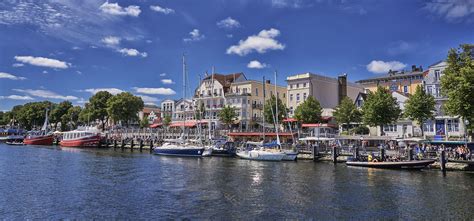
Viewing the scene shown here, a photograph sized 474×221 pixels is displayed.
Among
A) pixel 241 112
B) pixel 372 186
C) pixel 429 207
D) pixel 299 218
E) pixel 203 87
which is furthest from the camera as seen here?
pixel 203 87

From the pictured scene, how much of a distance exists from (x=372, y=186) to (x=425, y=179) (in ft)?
25.7

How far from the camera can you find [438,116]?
215ft

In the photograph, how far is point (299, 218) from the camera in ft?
72.1

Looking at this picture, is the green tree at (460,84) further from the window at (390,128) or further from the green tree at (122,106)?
the green tree at (122,106)

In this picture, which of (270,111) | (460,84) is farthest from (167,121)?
(460,84)

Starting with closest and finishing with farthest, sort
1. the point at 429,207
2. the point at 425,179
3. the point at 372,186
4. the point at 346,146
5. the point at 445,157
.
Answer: the point at 429,207 < the point at 372,186 < the point at 425,179 < the point at 445,157 < the point at 346,146

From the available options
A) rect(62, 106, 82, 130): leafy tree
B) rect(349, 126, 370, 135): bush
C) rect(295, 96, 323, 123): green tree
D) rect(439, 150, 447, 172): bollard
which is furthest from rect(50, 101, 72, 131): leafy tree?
rect(439, 150, 447, 172): bollard

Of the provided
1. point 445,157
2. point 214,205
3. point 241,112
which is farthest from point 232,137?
point 214,205

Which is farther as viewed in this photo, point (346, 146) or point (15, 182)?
point (346, 146)

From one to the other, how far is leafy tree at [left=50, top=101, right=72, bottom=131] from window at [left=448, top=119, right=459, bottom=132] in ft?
416

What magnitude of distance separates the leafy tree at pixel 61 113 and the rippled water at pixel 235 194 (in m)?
107

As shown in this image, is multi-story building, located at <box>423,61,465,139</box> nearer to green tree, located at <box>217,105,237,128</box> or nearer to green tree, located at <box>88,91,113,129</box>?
green tree, located at <box>217,105,237,128</box>

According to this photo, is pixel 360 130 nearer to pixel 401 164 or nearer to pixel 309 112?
pixel 309 112

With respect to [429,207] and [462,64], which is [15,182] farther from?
[462,64]
